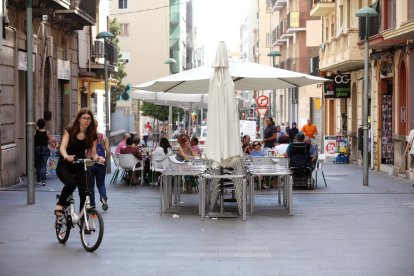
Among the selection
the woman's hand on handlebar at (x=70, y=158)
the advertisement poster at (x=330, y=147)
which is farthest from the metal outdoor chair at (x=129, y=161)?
the advertisement poster at (x=330, y=147)

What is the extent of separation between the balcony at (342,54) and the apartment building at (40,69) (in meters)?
9.48

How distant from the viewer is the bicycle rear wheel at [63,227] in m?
12.3

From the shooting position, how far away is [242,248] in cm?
1214

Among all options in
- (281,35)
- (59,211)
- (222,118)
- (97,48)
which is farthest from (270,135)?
(281,35)

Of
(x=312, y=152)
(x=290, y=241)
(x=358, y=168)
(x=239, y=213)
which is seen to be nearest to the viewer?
(x=290, y=241)

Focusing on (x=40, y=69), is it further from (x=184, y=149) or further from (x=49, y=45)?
(x=184, y=149)

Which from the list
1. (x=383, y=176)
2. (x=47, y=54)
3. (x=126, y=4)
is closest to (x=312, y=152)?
(x=383, y=176)

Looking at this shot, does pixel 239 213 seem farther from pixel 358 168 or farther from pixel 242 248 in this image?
pixel 358 168

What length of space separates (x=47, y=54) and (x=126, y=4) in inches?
2225

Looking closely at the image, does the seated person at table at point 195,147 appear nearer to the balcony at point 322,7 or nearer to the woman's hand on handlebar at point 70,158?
the woman's hand on handlebar at point 70,158

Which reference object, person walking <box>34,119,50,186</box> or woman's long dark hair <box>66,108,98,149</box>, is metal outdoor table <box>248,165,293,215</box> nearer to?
woman's long dark hair <box>66,108,98,149</box>

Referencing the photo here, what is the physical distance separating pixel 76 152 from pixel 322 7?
1299 inches

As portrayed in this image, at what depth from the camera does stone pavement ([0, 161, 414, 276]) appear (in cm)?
1052

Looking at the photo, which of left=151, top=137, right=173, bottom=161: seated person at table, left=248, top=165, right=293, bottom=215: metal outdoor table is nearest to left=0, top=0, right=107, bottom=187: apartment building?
left=151, top=137, right=173, bottom=161: seated person at table
